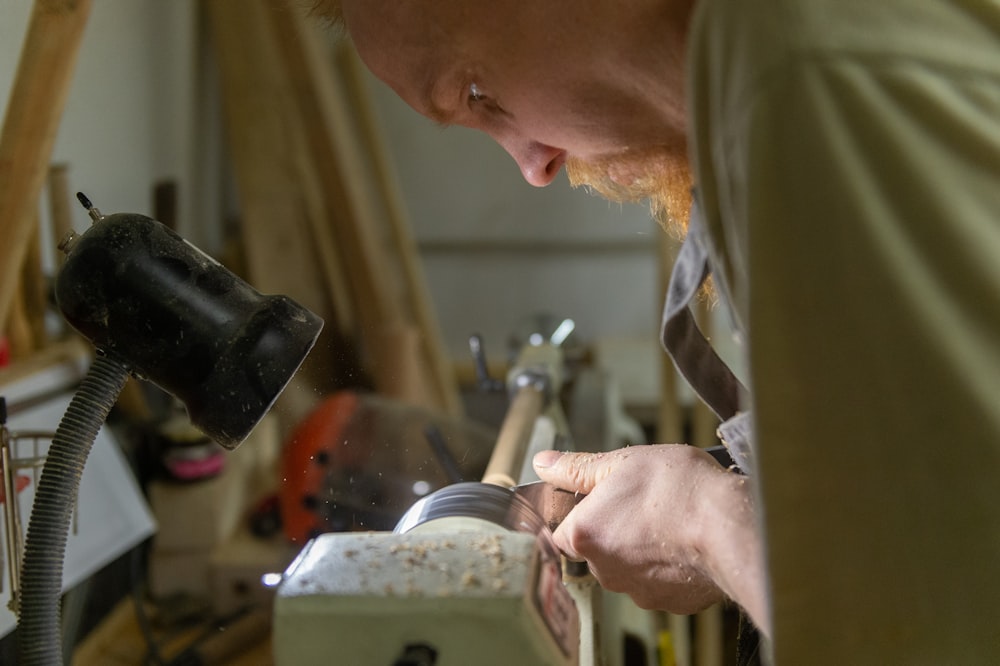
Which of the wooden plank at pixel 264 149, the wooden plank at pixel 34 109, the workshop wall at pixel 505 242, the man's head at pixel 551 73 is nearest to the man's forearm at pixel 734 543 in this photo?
the man's head at pixel 551 73

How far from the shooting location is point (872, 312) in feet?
1.31

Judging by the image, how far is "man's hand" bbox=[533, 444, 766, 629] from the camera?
1.85ft

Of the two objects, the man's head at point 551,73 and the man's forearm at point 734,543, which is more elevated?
the man's head at point 551,73

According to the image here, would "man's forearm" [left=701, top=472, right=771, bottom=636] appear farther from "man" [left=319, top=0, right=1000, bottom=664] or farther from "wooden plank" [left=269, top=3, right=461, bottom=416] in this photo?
"wooden plank" [left=269, top=3, right=461, bottom=416]

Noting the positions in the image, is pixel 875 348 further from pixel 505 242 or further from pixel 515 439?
pixel 505 242

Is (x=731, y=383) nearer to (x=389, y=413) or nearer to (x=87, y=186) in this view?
(x=389, y=413)

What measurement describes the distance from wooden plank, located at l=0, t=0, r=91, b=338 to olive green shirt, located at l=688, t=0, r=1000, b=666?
0.64m

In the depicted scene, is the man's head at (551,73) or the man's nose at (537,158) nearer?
the man's head at (551,73)

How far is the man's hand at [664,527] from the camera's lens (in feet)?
1.85

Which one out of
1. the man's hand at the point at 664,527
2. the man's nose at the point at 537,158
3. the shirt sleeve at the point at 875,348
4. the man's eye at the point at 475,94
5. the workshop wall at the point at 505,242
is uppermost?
the workshop wall at the point at 505,242

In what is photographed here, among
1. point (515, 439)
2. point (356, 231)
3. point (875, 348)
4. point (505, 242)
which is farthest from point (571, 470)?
point (505, 242)

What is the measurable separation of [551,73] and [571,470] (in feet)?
1.17

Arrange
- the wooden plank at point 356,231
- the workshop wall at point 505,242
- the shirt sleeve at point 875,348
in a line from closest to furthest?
1. the shirt sleeve at point 875,348
2. the wooden plank at point 356,231
3. the workshop wall at point 505,242

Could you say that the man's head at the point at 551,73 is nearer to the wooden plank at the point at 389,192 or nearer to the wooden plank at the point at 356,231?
the wooden plank at the point at 356,231
